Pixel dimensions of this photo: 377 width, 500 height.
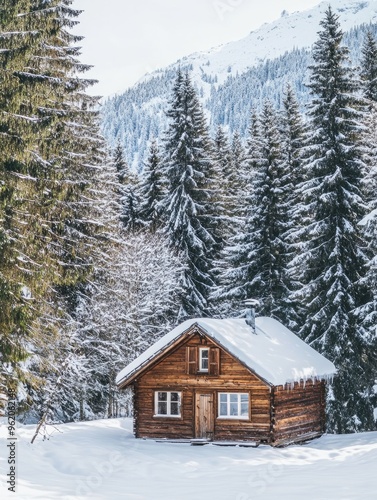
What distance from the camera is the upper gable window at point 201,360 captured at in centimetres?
2939

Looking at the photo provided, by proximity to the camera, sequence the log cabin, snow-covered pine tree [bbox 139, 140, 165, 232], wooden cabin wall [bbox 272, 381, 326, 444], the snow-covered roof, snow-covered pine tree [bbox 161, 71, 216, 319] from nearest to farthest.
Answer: the snow-covered roof < the log cabin < wooden cabin wall [bbox 272, 381, 326, 444] < snow-covered pine tree [bbox 161, 71, 216, 319] < snow-covered pine tree [bbox 139, 140, 165, 232]

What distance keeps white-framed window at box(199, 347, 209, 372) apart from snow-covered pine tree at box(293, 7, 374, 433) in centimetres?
579

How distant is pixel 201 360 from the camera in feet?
97.9

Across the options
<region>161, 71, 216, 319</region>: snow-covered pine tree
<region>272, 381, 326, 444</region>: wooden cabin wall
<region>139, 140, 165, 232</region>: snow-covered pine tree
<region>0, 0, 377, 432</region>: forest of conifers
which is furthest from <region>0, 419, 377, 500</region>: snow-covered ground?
<region>139, 140, 165, 232</region>: snow-covered pine tree

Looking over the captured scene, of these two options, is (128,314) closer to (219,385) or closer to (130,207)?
(219,385)

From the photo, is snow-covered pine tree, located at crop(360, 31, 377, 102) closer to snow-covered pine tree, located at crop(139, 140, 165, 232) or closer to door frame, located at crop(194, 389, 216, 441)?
snow-covered pine tree, located at crop(139, 140, 165, 232)

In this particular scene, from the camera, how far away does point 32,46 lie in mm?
18875

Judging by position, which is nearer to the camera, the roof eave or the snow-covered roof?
the snow-covered roof

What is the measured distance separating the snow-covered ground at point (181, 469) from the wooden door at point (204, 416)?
1053mm

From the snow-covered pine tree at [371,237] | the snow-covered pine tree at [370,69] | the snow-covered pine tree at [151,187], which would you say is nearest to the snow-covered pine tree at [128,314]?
the snow-covered pine tree at [151,187]

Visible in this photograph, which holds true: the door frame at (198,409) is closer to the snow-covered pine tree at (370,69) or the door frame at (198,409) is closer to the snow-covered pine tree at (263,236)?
the snow-covered pine tree at (263,236)

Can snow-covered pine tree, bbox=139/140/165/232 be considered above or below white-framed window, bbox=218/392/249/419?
above

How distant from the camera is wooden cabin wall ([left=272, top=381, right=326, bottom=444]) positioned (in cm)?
2869

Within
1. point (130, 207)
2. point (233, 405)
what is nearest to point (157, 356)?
point (233, 405)
